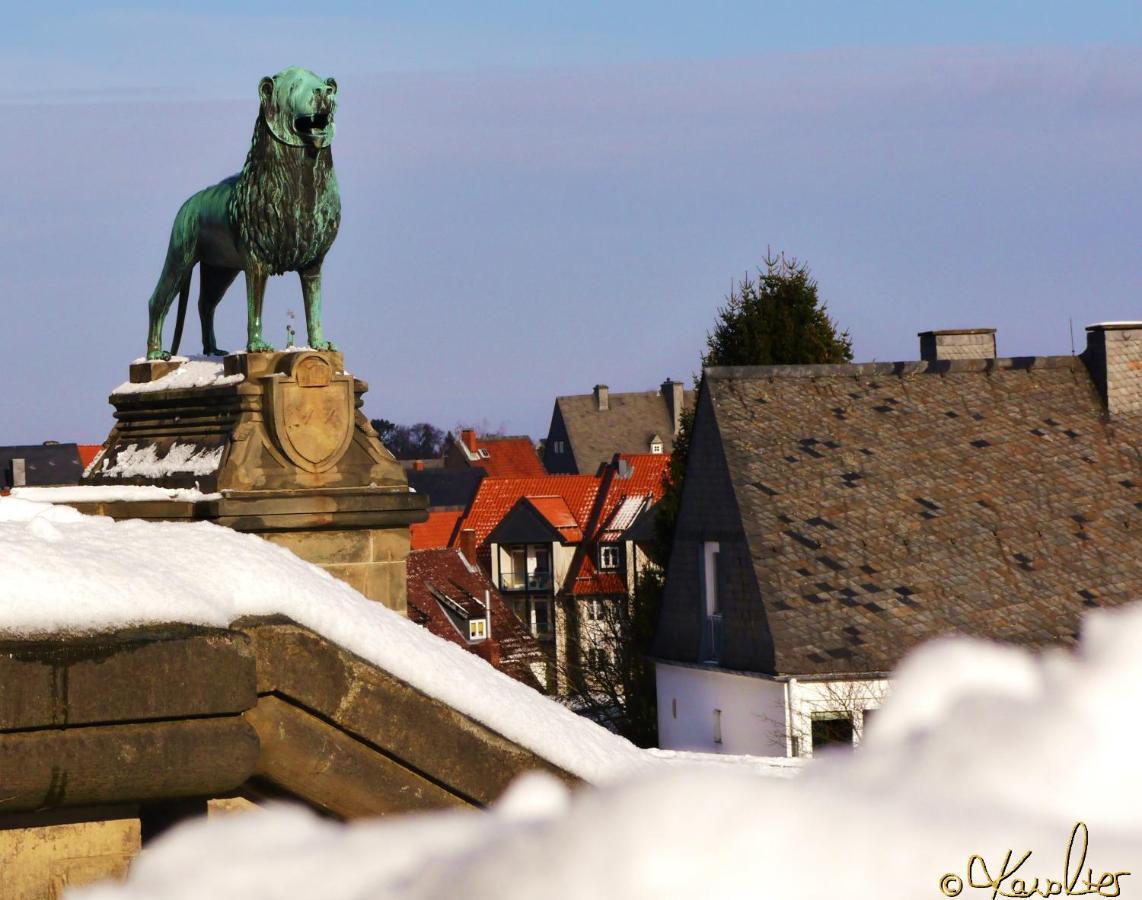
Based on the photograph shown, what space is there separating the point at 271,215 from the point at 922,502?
17.9 m

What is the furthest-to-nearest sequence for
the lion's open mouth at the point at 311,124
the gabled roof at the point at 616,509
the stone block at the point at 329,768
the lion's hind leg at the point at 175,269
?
1. the gabled roof at the point at 616,509
2. the lion's hind leg at the point at 175,269
3. the lion's open mouth at the point at 311,124
4. the stone block at the point at 329,768

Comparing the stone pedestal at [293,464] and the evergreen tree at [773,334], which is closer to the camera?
the stone pedestal at [293,464]

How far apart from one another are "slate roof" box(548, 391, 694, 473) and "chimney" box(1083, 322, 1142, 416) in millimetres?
68894

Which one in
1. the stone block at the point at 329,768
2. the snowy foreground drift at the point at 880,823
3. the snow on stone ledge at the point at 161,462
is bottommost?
the stone block at the point at 329,768

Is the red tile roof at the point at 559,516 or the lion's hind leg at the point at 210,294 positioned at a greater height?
the red tile roof at the point at 559,516

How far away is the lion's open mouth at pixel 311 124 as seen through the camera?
9096 millimetres

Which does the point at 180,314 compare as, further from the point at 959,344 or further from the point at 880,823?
the point at 959,344

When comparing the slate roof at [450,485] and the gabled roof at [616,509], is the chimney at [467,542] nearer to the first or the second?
the gabled roof at [616,509]

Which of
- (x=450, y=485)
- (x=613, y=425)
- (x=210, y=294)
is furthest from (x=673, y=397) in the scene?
(x=210, y=294)

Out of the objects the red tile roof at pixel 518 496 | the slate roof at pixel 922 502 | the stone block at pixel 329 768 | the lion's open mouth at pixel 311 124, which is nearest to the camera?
the stone block at pixel 329 768

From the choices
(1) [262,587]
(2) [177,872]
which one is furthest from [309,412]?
(2) [177,872]

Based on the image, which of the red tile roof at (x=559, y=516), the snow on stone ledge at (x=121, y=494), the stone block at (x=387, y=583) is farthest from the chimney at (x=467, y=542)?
the snow on stone ledge at (x=121, y=494)

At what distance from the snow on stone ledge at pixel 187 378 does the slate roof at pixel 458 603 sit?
2976cm

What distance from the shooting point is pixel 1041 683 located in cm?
128
